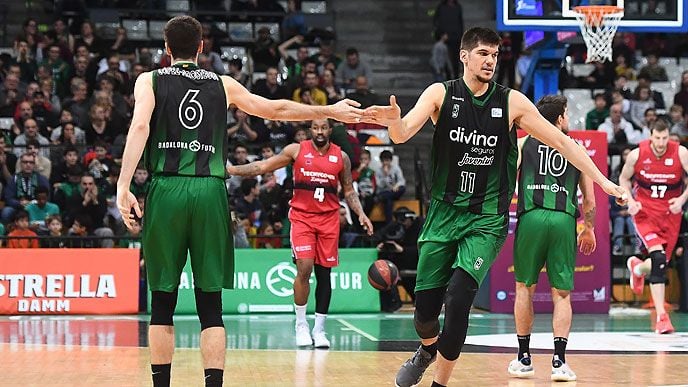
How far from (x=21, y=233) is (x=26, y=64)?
196 inches

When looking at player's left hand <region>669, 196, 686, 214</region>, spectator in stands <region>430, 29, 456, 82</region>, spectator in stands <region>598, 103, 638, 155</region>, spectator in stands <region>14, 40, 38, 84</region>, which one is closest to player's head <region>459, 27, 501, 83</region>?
player's left hand <region>669, 196, 686, 214</region>

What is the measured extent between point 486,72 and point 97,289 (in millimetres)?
9141

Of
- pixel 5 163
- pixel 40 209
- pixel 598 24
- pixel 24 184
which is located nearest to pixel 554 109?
pixel 598 24

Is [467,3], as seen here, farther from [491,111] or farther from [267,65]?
[491,111]

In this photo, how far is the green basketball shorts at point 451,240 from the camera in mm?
7020

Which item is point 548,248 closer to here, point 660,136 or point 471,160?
point 471,160

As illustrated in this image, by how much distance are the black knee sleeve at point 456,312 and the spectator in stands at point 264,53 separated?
14.3 metres

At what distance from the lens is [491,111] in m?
7.12

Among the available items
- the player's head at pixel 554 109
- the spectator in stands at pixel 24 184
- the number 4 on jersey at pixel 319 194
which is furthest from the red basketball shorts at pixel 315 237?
the spectator in stands at pixel 24 184

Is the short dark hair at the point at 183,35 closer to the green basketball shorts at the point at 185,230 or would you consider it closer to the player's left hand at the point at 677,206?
the green basketball shorts at the point at 185,230

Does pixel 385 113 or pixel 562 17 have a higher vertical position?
pixel 562 17

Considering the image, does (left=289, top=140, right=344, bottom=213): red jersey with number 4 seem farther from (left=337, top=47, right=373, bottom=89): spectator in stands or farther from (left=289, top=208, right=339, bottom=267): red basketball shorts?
(left=337, top=47, right=373, bottom=89): spectator in stands

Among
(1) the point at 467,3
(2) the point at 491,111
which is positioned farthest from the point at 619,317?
(1) the point at 467,3

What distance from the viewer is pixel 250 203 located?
1634 cm
